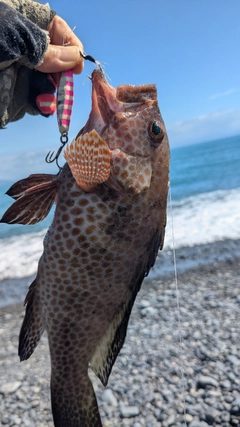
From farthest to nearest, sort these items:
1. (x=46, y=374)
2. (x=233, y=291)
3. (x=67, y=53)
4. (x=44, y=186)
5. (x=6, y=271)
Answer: (x=6, y=271), (x=233, y=291), (x=46, y=374), (x=67, y=53), (x=44, y=186)

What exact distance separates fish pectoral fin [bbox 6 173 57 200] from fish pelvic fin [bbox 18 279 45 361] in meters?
0.67

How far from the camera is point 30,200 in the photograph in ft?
8.70

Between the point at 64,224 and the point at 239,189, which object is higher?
the point at 64,224

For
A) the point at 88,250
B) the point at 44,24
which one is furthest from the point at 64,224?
the point at 44,24

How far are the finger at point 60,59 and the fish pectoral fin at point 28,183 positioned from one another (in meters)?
1.46

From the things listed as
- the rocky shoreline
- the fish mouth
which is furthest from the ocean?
the fish mouth

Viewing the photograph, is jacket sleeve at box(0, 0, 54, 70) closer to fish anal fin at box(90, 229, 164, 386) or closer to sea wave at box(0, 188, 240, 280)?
fish anal fin at box(90, 229, 164, 386)

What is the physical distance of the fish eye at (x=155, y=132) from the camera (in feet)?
9.08

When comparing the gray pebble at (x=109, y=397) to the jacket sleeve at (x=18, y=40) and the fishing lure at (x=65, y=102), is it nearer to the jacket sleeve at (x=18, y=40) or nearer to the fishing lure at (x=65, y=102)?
the fishing lure at (x=65, y=102)

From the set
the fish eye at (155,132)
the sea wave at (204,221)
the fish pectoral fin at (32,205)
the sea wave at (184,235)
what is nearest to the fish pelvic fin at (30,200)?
the fish pectoral fin at (32,205)

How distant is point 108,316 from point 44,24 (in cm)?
292

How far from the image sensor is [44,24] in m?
4.01

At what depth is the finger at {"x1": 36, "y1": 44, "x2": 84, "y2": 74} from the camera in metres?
3.64

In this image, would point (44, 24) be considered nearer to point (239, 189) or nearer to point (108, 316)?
point (108, 316)
